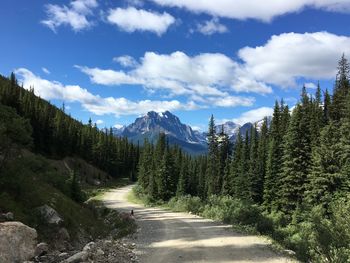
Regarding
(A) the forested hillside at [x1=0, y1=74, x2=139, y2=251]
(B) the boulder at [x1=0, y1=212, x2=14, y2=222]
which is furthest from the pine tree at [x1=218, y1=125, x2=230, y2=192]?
(B) the boulder at [x1=0, y1=212, x2=14, y2=222]

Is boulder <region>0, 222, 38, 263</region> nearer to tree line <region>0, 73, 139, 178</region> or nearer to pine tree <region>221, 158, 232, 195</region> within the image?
tree line <region>0, 73, 139, 178</region>

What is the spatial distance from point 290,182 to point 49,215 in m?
38.3

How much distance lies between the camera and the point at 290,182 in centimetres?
5238

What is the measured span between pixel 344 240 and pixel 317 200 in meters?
33.6

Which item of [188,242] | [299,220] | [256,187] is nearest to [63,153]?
[256,187]

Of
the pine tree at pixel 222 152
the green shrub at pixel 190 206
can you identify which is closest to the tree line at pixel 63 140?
the green shrub at pixel 190 206

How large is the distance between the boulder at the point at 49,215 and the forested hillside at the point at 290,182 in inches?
462

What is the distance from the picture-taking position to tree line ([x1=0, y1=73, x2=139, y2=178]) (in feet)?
315

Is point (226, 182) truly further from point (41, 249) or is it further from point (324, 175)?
point (41, 249)

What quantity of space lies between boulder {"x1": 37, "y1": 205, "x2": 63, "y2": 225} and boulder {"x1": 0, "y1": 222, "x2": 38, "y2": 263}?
6.79m

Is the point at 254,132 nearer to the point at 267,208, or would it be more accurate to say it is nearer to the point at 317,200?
the point at 267,208

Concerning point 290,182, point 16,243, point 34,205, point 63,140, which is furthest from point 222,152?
point 16,243

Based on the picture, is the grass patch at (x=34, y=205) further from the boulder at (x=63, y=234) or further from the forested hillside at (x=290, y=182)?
the forested hillside at (x=290, y=182)

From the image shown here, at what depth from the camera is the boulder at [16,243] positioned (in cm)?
1225
